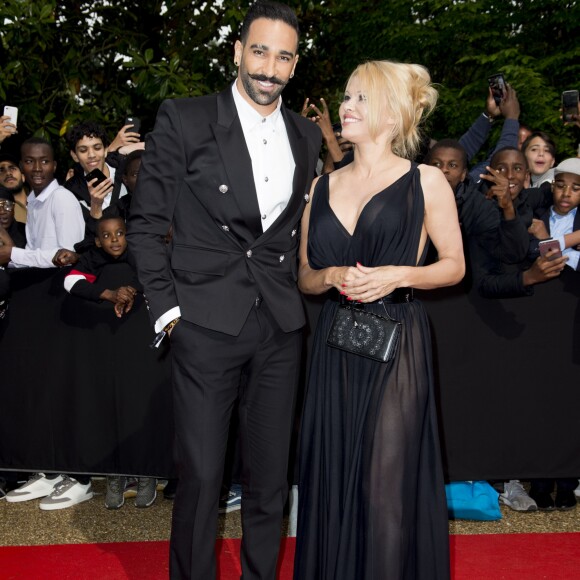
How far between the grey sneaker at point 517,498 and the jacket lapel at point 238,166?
2788 millimetres

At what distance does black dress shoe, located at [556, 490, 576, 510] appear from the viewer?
5.18 meters

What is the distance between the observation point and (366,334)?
3188 mm

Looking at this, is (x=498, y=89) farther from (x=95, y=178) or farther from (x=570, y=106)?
(x=95, y=178)

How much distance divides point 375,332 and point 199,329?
A: 0.67m

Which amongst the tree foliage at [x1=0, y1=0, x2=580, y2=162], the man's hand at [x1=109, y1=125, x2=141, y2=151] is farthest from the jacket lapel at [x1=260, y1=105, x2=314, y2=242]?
the tree foliage at [x1=0, y1=0, x2=580, y2=162]

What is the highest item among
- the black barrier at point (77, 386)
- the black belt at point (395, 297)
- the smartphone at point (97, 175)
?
the smartphone at point (97, 175)

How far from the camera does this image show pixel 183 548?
3.37m

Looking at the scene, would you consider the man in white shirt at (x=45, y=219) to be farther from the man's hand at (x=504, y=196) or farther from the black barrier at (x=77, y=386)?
the man's hand at (x=504, y=196)

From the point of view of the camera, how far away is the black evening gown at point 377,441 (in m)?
3.18

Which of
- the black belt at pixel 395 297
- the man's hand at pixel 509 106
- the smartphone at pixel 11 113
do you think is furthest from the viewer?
the man's hand at pixel 509 106

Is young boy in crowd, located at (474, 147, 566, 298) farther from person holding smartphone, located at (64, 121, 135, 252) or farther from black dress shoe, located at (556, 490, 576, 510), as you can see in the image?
person holding smartphone, located at (64, 121, 135, 252)

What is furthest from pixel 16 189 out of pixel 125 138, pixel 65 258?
pixel 65 258

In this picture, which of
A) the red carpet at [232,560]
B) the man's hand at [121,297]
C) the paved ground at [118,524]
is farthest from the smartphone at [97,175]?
the red carpet at [232,560]

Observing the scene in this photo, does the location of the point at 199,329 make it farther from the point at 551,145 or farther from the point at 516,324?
the point at 551,145
